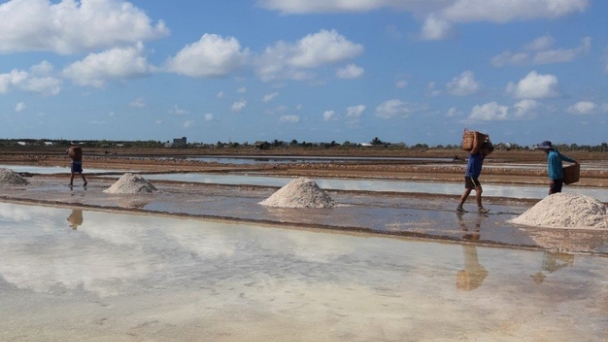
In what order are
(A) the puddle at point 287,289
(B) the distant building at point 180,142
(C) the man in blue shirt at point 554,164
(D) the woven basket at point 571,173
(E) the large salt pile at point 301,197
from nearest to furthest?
(A) the puddle at point 287,289 → (C) the man in blue shirt at point 554,164 → (D) the woven basket at point 571,173 → (E) the large salt pile at point 301,197 → (B) the distant building at point 180,142

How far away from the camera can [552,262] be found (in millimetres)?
5820

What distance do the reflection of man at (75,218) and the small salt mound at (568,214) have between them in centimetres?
573

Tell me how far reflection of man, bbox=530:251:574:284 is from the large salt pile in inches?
185

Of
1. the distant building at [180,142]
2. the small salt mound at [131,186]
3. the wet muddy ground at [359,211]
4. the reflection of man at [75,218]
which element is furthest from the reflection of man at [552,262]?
the distant building at [180,142]

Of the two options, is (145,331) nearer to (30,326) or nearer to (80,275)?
(30,326)

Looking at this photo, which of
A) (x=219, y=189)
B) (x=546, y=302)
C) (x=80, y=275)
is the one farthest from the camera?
(x=219, y=189)

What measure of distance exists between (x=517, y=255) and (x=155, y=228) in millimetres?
4208

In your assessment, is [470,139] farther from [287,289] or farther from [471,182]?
[287,289]

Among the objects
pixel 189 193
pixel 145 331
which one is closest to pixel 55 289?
pixel 145 331

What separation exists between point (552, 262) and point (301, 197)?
5.30 metres

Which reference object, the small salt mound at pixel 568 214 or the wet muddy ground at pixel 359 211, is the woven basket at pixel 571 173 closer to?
the wet muddy ground at pixel 359 211

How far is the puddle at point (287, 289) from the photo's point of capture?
3.76 m

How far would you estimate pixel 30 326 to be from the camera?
379 centimetres

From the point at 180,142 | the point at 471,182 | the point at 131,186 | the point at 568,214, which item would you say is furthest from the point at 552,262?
the point at 180,142
